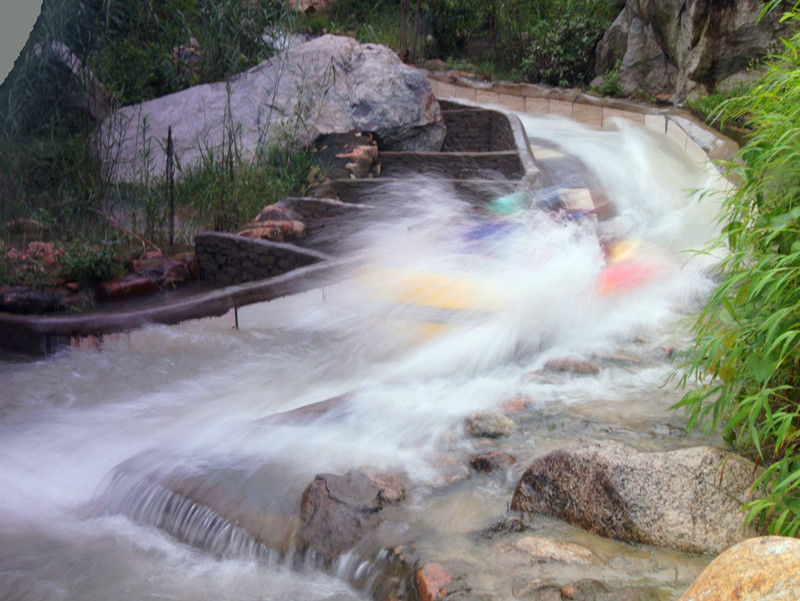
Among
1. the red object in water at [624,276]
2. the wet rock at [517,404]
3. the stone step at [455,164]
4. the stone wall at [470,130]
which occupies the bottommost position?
the wet rock at [517,404]

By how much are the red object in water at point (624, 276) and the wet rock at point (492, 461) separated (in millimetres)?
2791

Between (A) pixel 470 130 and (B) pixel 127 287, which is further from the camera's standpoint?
(A) pixel 470 130

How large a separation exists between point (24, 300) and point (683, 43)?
31.6 feet

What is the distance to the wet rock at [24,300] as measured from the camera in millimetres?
5773

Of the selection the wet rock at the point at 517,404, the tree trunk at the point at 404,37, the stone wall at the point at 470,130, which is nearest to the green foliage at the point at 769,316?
the wet rock at the point at 517,404

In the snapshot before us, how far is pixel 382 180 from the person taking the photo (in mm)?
8273

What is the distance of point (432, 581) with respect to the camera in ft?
6.88

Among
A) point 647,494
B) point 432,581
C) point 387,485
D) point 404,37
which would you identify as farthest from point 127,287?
point 404,37

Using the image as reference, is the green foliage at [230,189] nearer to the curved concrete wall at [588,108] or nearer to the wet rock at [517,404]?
the wet rock at [517,404]

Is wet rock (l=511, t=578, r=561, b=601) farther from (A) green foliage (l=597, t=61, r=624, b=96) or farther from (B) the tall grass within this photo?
(A) green foliage (l=597, t=61, r=624, b=96)

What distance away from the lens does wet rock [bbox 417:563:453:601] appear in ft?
6.73

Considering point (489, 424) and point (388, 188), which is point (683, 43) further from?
point (489, 424)

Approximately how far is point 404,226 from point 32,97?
531 centimetres

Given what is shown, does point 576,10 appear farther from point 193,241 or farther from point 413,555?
point 413,555
